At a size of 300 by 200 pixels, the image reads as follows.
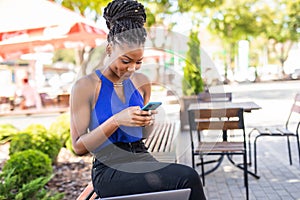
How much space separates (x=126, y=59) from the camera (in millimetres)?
1719

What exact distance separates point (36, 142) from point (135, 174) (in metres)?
3.44

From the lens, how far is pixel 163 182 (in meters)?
1.64

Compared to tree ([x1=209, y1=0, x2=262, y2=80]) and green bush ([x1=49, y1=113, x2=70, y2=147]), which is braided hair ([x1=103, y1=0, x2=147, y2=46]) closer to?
green bush ([x1=49, y1=113, x2=70, y2=147])

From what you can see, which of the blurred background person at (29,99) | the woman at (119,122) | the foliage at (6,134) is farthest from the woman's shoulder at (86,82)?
the blurred background person at (29,99)

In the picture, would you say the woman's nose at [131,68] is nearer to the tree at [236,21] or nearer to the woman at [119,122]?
the woman at [119,122]

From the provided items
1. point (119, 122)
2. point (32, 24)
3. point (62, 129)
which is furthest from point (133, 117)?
point (32, 24)

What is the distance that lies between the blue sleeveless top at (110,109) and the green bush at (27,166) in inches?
93.9

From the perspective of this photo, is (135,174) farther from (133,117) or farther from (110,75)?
(110,75)

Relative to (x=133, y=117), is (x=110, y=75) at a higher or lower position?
higher

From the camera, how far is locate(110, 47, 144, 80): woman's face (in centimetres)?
171

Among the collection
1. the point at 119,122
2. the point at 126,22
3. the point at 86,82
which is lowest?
the point at 119,122

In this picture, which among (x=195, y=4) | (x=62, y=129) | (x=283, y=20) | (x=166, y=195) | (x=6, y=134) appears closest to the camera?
(x=166, y=195)

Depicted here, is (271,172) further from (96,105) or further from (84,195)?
(96,105)

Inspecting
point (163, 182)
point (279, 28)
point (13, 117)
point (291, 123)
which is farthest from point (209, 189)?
point (279, 28)
